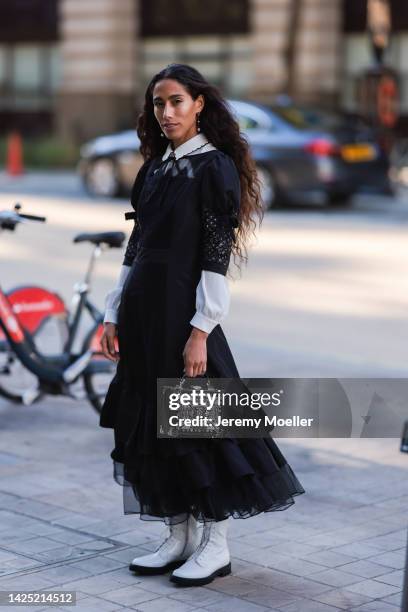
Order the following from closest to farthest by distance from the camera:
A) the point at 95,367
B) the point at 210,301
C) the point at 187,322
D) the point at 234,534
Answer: the point at 210,301 → the point at 187,322 → the point at 234,534 → the point at 95,367

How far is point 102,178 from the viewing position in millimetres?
21984

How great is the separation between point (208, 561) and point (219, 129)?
60.2 inches

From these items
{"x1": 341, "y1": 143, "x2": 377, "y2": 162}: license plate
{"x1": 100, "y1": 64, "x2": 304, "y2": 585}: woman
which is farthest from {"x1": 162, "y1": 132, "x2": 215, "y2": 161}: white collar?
{"x1": 341, "y1": 143, "x2": 377, "y2": 162}: license plate

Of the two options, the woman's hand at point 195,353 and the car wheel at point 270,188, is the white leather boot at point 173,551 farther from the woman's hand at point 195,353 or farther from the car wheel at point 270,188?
the car wheel at point 270,188

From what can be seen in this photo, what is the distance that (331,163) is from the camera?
63.7 feet

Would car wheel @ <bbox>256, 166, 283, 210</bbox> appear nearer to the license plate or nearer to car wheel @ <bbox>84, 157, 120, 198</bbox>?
the license plate

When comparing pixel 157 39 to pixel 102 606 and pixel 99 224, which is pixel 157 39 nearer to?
pixel 99 224

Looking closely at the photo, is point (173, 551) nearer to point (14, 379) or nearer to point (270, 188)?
point (14, 379)

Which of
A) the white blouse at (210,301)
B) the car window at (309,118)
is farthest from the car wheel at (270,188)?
the white blouse at (210,301)

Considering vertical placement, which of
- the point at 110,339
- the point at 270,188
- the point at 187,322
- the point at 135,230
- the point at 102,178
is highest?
the point at 135,230

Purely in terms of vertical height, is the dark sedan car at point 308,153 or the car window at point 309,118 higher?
the car window at point 309,118

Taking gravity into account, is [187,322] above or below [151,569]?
above

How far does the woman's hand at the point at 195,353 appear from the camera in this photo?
4668mm

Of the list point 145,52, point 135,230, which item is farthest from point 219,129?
point 145,52
